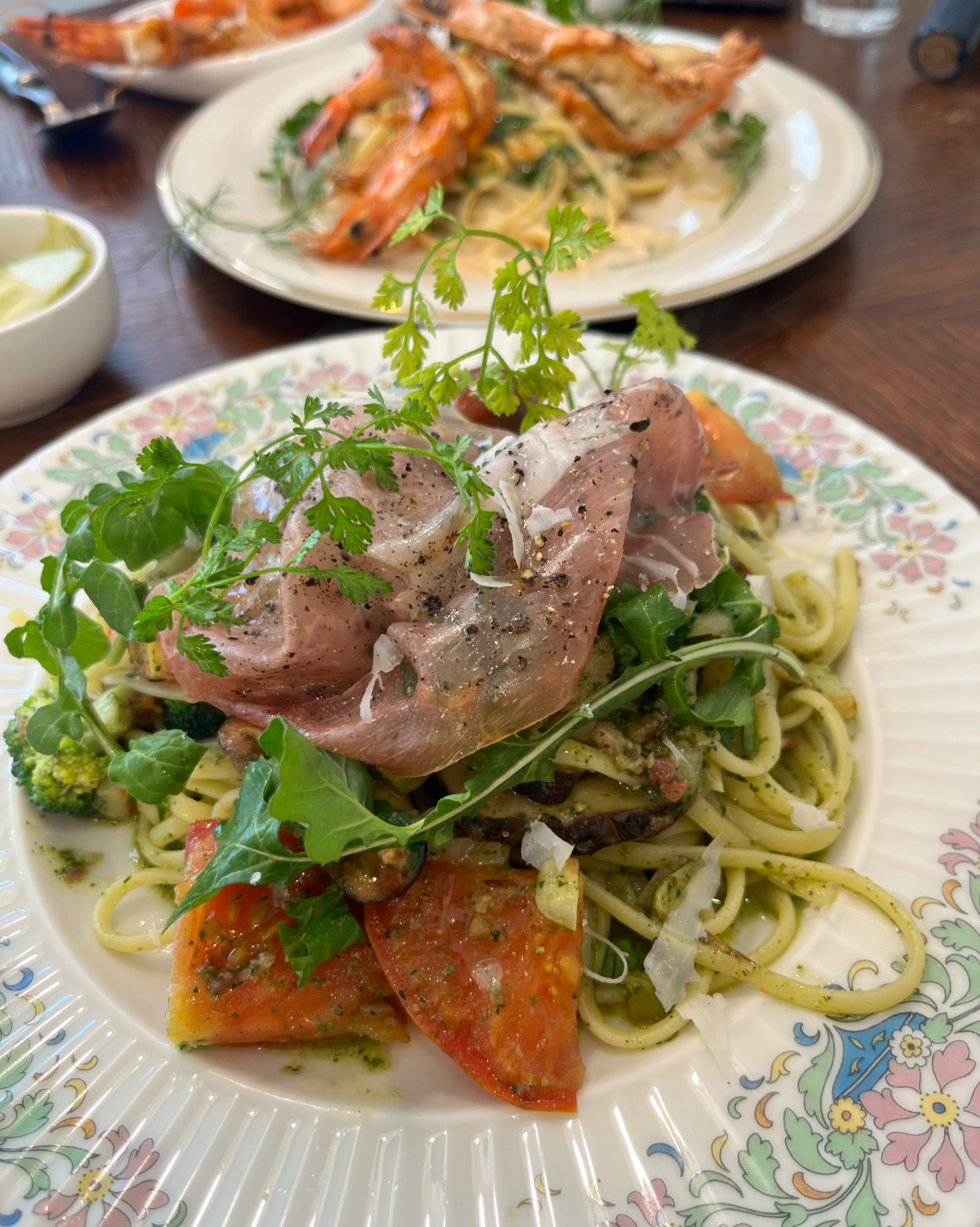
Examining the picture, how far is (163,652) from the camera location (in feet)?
8.61

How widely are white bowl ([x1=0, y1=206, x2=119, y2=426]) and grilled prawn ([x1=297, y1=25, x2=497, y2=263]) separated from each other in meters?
1.16

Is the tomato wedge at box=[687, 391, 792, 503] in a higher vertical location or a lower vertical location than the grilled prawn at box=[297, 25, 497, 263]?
lower

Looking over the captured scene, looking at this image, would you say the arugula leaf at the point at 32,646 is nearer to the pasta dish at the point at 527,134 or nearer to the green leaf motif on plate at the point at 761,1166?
the green leaf motif on plate at the point at 761,1166

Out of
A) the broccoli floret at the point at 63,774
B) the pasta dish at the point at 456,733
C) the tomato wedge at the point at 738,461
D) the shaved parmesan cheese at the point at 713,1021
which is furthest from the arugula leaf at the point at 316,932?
the tomato wedge at the point at 738,461

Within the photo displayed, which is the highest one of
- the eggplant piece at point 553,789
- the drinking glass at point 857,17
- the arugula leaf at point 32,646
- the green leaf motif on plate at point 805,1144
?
the arugula leaf at point 32,646

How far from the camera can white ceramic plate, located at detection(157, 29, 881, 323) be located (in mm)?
4348

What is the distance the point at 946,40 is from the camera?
20.9 ft

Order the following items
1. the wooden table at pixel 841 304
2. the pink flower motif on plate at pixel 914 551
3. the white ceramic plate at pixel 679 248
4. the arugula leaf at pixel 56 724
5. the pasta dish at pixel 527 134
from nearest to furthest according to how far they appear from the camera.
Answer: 1. the arugula leaf at pixel 56 724
2. the pink flower motif on plate at pixel 914 551
3. the wooden table at pixel 841 304
4. the white ceramic plate at pixel 679 248
5. the pasta dish at pixel 527 134

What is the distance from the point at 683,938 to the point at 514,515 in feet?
3.94

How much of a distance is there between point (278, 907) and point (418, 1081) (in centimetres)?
57

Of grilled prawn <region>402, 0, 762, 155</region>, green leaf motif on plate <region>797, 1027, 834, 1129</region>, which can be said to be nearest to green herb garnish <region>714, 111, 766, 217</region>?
grilled prawn <region>402, 0, 762, 155</region>

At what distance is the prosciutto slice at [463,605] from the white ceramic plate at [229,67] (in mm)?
5581

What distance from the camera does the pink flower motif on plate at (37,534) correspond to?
3.24 m

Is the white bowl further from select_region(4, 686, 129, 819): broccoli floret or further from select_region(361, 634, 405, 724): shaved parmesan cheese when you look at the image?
select_region(361, 634, 405, 724): shaved parmesan cheese
